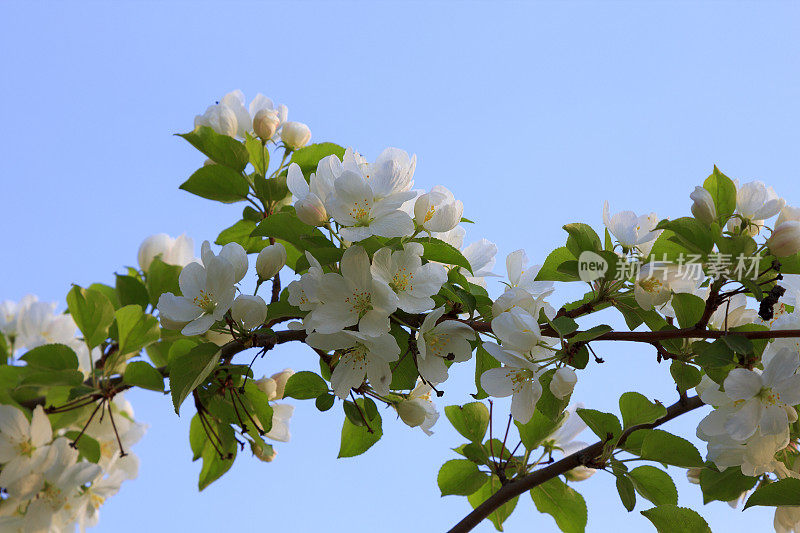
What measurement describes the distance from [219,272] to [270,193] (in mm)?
471

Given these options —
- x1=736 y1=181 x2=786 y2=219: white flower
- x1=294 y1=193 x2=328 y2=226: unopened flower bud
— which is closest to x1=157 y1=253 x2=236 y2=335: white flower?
x1=294 y1=193 x2=328 y2=226: unopened flower bud

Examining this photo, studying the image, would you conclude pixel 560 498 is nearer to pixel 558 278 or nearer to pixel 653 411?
pixel 653 411

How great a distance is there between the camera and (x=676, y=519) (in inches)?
→ 45.2

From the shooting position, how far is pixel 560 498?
1396mm

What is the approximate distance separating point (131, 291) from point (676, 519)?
4.45ft

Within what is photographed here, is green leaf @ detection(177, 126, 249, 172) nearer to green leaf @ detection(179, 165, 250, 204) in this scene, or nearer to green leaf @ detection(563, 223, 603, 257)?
green leaf @ detection(179, 165, 250, 204)

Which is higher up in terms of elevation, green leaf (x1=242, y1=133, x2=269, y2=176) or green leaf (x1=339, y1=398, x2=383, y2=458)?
green leaf (x1=242, y1=133, x2=269, y2=176)

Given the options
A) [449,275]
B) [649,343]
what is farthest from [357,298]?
[649,343]

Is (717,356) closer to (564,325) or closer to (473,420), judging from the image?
(564,325)

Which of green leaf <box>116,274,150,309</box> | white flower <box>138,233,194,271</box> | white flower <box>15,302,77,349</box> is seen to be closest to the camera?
green leaf <box>116,274,150,309</box>

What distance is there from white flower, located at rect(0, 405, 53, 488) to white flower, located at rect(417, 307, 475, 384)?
1.09 metres

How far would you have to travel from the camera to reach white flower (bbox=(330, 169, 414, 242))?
1040mm

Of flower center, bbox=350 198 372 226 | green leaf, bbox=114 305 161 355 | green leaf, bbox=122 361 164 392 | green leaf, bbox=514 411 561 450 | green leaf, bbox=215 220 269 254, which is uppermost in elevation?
green leaf, bbox=215 220 269 254

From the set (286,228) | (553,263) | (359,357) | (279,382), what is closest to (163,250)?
(279,382)
